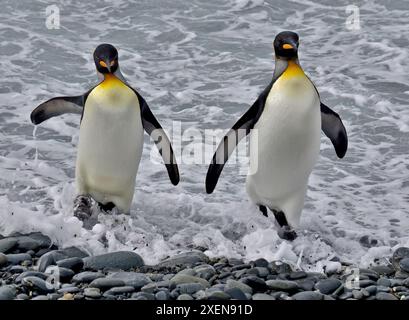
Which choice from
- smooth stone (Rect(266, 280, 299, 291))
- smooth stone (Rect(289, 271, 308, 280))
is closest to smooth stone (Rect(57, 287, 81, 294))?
smooth stone (Rect(266, 280, 299, 291))

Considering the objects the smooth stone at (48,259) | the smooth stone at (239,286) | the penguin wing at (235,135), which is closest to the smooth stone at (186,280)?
the smooth stone at (239,286)

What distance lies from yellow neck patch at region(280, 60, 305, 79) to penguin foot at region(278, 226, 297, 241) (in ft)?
3.27

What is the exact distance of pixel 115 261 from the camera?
4859 millimetres

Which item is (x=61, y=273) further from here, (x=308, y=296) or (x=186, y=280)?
(x=308, y=296)

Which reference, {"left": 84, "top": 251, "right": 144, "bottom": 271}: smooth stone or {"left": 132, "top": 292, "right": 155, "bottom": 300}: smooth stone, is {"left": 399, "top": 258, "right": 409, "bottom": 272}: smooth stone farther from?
{"left": 132, "top": 292, "right": 155, "bottom": 300}: smooth stone

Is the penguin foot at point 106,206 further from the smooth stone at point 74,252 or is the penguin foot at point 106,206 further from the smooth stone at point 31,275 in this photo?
the smooth stone at point 31,275

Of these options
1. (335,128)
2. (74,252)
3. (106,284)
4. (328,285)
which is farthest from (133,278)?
(335,128)

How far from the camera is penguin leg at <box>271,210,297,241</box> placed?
18.2 ft

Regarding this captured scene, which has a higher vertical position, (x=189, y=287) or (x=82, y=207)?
(x=82, y=207)

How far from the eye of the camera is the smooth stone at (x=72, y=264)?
4.66 metres

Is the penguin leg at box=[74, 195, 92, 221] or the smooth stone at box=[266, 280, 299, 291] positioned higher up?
the penguin leg at box=[74, 195, 92, 221]

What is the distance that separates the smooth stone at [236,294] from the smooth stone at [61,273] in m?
0.86

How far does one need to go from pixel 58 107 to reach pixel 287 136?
1617 millimetres

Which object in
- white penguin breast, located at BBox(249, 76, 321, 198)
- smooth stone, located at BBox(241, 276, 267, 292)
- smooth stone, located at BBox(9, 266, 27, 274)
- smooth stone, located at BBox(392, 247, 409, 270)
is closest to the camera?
smooth stone, located at BBox(241, 276, 267, 292)
